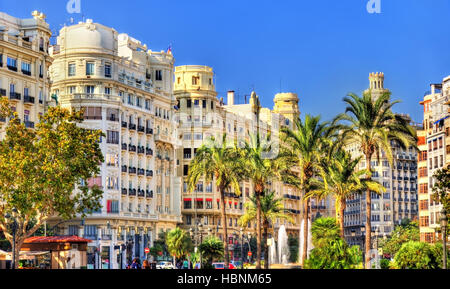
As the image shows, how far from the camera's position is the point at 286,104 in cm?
17600

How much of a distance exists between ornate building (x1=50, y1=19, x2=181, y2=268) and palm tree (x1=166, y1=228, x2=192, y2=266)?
6.00 m

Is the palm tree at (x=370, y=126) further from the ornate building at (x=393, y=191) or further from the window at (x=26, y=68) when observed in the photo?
the ornate building at (x=393, y=191)

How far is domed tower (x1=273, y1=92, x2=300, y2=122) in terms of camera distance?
174750 mm

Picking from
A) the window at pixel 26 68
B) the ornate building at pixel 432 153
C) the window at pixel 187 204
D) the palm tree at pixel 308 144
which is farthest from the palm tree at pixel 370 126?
the window at pixel 187 204

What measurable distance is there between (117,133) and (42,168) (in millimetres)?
53741

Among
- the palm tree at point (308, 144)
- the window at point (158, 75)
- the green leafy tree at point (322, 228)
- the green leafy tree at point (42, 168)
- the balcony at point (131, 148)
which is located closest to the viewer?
the green leafy tree at point (42, 168)

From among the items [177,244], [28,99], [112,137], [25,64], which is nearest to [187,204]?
[112,137]

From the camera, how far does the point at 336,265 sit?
48125 millimetres

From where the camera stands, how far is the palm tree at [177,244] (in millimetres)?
110250

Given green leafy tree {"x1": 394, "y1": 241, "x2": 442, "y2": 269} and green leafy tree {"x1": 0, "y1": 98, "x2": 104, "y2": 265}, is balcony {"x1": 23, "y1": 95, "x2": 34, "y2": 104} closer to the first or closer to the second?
green leafy tree {"x1": 0, "y1": 98, "x2": 104, "y2": 265}

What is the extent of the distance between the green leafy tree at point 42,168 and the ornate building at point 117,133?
43.1 metres

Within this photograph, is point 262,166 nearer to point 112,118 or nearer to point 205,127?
point 112,118

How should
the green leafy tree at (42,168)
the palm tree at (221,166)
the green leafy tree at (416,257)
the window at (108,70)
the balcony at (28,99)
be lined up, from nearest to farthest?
1. the green leafy tree at (416,257)
2. the green leafy tree at (42,168)
3. the palm tree at (221,166)
4. the balcony at (28,99)
5. the window at (108,70)
